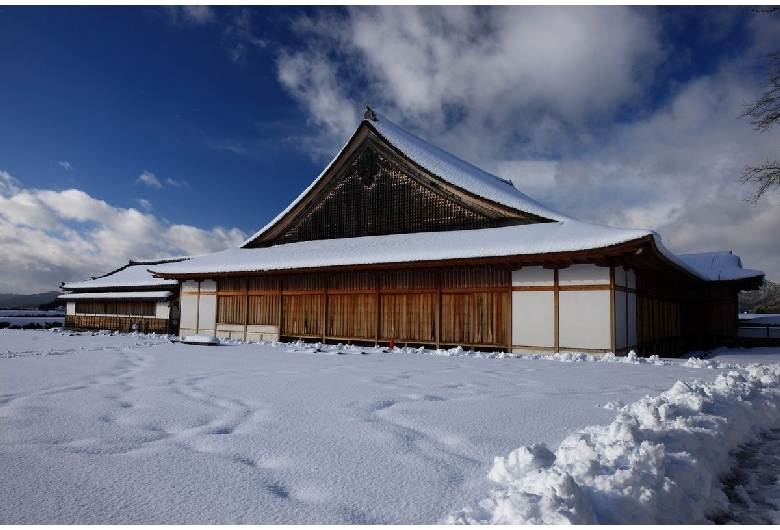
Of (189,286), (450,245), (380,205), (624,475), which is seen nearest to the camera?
(624,475)

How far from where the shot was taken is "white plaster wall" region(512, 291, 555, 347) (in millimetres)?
13094

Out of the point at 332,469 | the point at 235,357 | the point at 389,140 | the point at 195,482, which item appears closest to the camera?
the point at 195,482

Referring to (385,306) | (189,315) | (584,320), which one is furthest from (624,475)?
(189,315)

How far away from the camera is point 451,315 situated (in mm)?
14617

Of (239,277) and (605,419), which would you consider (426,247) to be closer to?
(239,277)

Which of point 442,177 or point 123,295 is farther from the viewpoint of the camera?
point 123,295

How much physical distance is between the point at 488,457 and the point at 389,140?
15.5 meters

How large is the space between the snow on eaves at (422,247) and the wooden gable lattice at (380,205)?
1.61ft

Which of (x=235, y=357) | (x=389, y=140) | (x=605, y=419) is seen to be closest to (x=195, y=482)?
(x=605, y=419)

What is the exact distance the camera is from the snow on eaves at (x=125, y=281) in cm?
2609

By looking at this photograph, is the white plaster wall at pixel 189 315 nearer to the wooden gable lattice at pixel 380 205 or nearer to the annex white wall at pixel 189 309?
the annex white wall at pixel 189 309

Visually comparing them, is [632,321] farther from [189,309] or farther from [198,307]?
[189,309]

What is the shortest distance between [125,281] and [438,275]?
21.9 meters

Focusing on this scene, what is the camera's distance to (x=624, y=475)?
9.77 feet
